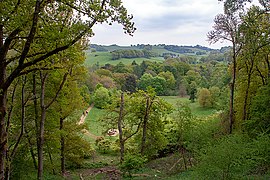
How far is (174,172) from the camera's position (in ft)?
62.8

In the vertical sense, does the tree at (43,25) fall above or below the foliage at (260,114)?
above

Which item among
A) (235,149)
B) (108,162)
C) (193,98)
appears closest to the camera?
(235,149)

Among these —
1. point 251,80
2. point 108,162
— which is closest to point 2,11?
point 251,80

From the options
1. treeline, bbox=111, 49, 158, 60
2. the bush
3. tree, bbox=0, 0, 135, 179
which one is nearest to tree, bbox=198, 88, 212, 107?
the bush

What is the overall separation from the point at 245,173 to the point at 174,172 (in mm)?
6329

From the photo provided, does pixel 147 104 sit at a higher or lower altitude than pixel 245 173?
higher

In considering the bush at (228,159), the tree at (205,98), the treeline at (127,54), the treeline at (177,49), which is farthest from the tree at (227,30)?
the treeline at (177,49)

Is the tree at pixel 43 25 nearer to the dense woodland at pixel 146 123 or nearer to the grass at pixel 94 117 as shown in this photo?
the dense woodland at pixel 146 123

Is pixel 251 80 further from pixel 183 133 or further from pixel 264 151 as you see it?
pixel 264 151

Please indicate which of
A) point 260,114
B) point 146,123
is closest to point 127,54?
point 146,123

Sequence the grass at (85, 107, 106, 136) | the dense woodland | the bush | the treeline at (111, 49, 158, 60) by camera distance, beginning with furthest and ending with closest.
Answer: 1. the treeline at (111, 49, 158, 60)
2. the grass at (85, 107, 106, 136)
3. the dense woodland
4. the bush

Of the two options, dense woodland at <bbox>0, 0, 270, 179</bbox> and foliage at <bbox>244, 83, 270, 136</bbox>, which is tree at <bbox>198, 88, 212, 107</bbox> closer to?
dense woodland at <bbox>0, 0, 270, 179</bbox>

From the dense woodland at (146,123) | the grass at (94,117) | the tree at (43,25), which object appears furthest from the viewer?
the grass at (94,117)

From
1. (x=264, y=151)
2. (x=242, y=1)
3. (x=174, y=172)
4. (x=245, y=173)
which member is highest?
(x=242, y=1)
